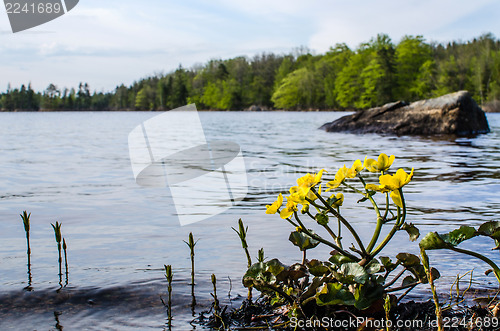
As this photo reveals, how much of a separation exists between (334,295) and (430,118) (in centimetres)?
1601

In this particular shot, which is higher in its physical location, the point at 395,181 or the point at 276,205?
the point at 395,181

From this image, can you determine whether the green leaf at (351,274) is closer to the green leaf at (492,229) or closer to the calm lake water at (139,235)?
the green leaf at (492,229)

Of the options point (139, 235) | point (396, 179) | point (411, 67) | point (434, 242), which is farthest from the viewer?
point (411, 67)

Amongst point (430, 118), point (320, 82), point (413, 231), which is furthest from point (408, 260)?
point (320, 82)

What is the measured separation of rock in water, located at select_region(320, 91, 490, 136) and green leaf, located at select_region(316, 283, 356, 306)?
15.6 meters

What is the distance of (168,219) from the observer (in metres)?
4.96

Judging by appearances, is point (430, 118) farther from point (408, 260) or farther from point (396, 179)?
point (396, 179)

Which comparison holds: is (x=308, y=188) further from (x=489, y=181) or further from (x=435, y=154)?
(x=435, y=154)

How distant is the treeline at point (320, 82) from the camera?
70312 millimetres

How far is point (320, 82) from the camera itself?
9306 cm

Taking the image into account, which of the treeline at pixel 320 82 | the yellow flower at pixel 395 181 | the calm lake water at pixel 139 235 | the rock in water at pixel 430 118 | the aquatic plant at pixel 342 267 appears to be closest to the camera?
the yellow flower at pixel 395 181

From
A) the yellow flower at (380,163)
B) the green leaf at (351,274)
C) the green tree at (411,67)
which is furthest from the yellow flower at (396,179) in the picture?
the green tree at (411,67)

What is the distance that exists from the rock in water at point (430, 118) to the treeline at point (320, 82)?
5171 centimetres

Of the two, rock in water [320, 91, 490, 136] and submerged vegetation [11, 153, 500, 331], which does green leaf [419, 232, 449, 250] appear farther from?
rock in water [320, 91, 490, 136]
